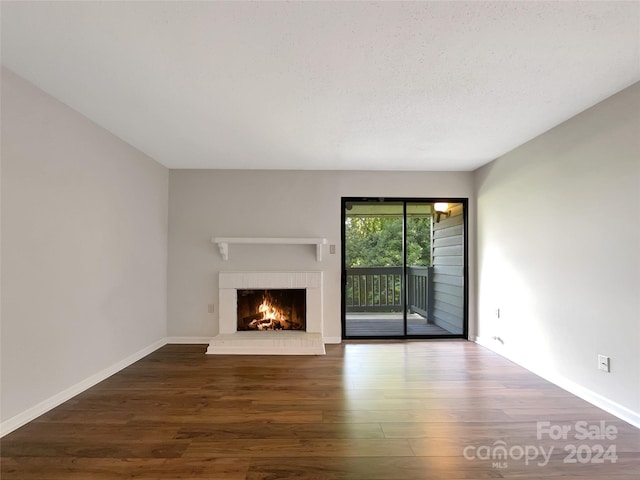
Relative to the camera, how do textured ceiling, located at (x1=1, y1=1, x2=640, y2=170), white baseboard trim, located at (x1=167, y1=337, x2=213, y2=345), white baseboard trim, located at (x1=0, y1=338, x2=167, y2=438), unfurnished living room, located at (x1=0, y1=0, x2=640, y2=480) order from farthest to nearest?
white baseboard trim, located at (x1=167, y1=337, x2=213, y2=345), white baseboard trim, located at (x1=0, y1=338, x2=167, y2=438), unfurnished living room, located at (x1=0, y1=0, x2=640, y2=480), textured ceiling, located at (x1=1, y1=1, x2=640, y2=170)

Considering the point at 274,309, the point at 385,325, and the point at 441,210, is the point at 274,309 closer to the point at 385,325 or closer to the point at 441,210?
the point at 385,325

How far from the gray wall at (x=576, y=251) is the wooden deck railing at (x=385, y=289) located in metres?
1.03

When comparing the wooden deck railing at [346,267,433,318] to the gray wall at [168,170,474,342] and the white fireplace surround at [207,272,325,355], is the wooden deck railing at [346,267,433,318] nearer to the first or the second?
the gray wall at [168,170,474,342]

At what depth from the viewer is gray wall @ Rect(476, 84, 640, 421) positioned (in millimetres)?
2180

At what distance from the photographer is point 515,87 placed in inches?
83.5

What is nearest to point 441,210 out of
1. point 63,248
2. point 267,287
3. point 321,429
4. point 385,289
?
point 385,289

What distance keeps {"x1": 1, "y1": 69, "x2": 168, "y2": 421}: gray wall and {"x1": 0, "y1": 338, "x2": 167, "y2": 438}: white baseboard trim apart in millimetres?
35

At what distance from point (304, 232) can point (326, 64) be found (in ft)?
8.23

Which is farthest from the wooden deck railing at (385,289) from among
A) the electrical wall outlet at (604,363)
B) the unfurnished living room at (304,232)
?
the electrical wall outlet at (604,363)

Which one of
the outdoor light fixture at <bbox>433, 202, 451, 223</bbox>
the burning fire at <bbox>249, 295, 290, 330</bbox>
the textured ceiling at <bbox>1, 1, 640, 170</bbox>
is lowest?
the burning fire at <bbox>249, 295, 290, 330</bbox>

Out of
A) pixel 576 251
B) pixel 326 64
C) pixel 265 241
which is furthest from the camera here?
pixel 265 241

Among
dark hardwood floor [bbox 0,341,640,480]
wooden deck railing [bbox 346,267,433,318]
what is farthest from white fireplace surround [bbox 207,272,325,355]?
dark hardwood floor [bbox 0,341,640,480]

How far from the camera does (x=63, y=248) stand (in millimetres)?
2406

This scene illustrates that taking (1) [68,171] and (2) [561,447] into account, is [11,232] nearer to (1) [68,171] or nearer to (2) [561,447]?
(1) [68,171]
